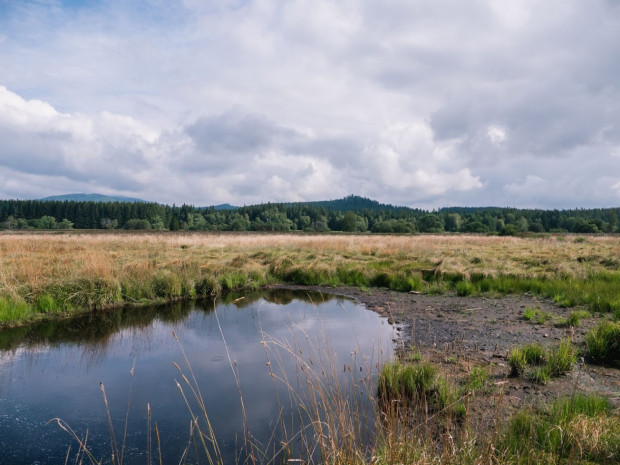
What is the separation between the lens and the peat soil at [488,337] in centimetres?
521

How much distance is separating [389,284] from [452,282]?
9.05ft

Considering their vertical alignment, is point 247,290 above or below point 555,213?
below

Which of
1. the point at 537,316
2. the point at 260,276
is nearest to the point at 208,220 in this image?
the point at 260,276

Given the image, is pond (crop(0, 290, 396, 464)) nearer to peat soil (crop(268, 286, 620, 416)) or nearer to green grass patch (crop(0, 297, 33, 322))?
green grass patch (crop(0, 297, 33, 322))

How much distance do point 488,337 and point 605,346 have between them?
87.7 inches

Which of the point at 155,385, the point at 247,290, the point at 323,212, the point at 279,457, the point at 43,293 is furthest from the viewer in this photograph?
the point at 323,212

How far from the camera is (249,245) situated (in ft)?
91.3

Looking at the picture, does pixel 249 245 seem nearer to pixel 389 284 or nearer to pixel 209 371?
pixel 389 284

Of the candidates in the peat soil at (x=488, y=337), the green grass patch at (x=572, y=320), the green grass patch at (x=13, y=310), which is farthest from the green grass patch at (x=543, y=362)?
the green grass patch at (x=13, y=310)

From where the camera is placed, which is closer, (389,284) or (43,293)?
(43,293)

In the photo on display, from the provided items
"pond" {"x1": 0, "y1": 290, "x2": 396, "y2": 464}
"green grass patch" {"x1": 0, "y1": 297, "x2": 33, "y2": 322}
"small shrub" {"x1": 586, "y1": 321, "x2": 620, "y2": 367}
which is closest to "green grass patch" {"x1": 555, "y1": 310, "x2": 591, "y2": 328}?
"small shrub" {"x1": 586, "y1": 321, "x2": 620, "y2": 367}

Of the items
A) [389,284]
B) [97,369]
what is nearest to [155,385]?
[97,369]

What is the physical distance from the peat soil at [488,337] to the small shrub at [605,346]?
0.29 m

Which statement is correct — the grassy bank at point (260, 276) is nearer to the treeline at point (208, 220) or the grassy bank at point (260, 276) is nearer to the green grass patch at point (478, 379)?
the green grass patch at point (478, 379)
